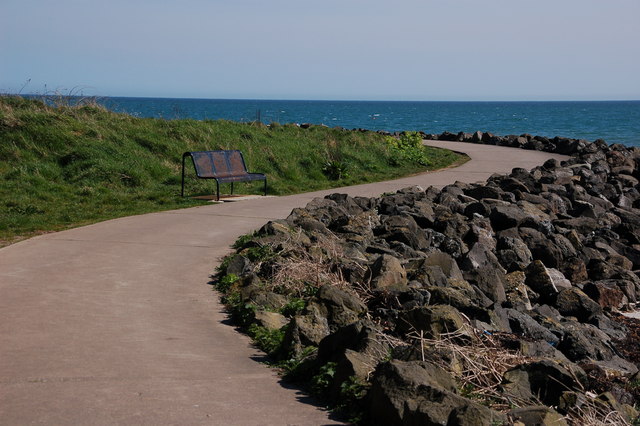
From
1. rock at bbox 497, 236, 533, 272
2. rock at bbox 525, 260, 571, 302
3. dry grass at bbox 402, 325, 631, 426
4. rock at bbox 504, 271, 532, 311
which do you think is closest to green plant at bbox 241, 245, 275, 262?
rock at bbox 504, 271, 532, 311

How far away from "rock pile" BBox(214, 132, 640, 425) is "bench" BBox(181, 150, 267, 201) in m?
2.36

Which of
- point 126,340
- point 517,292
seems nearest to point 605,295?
point 517,292

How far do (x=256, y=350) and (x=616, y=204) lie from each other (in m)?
14.0

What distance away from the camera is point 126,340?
21.4 feet

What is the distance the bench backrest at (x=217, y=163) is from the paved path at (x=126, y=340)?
3.85 meters

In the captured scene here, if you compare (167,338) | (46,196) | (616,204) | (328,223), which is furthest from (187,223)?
(616,204)

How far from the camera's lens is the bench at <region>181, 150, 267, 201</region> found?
598 inches

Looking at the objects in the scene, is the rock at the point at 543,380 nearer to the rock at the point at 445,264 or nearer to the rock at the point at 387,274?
the rock at the point at 387,274

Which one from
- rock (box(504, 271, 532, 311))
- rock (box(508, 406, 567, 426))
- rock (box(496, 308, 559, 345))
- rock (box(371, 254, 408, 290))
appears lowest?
rock (box(504, 271, 532, 311))

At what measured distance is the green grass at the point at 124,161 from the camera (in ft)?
46.3

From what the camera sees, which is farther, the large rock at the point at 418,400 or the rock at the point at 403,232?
the rock at the point at 403,232

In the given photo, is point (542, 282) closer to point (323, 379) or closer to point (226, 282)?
point (226, 282)

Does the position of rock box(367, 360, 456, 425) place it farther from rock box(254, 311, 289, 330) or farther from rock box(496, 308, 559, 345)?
rock box(496, 308, 559, 345)

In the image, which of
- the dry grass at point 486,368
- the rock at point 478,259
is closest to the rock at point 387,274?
the dry grass at point 486,368
